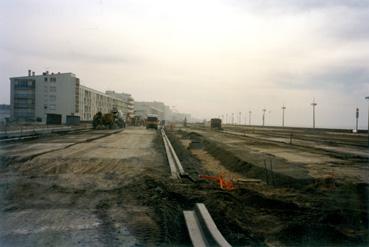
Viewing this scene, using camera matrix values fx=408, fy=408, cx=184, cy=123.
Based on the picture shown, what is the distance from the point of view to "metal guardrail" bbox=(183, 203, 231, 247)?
5.99 m

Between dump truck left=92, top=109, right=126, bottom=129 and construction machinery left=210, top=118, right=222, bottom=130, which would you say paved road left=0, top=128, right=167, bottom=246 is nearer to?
dump truck left=92, top=109, right=126, bottom=129

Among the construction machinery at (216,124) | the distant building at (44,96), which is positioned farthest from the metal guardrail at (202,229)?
the distant building at (44,96)

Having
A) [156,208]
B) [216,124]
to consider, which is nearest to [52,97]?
[216,124]

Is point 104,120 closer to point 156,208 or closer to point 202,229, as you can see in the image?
point 156,208

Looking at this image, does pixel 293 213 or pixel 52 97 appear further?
pixel 52 97

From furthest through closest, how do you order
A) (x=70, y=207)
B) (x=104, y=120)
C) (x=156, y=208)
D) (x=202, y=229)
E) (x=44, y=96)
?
1. (x=44, y=96)
2. (x=104, y=120)
3. (x=156, y=208)
4. (x=70, y=207)
5. (x=202, y=229)

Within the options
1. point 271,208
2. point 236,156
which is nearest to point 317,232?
point 271,208

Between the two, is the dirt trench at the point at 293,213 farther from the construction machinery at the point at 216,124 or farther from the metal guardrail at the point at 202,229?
the construction machinery at the point at 216,124

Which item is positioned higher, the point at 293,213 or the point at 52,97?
the point at 52,97

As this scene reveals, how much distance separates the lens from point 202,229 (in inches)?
270

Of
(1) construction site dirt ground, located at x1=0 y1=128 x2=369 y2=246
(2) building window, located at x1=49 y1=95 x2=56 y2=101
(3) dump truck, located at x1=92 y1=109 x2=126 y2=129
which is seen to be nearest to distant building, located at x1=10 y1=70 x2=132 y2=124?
(2) building window, located at x1=49 y1=95 x2=56 y2=101

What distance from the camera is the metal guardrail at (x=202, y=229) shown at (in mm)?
5991

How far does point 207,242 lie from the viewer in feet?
20.1

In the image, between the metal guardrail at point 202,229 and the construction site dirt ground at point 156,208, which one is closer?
the metal guardrail at point 202,229
